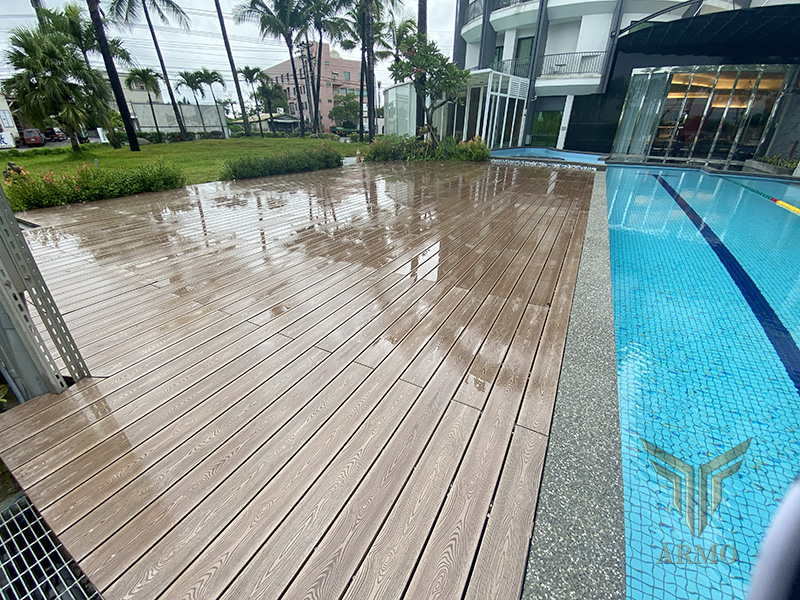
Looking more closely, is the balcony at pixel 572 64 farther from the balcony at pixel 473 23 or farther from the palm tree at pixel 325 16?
the palm tree at pixel 325 16

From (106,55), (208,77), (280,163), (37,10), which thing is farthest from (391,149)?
(208,77)

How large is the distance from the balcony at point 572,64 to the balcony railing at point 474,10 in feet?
12.0

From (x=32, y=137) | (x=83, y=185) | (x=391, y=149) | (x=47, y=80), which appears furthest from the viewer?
(x=32, y=137)

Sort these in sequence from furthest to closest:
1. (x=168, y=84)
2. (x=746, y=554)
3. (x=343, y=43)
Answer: (x=343, y=43), (x=168, y=84), (x=746, y=554)

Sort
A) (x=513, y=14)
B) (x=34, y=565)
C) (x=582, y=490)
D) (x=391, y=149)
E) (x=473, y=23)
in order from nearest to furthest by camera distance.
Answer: (x=34, y=565)
(x=582, y=490)
(x=391, y=149)
(x=513, y=14)
(x=473, y=23)

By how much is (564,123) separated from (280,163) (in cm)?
1162

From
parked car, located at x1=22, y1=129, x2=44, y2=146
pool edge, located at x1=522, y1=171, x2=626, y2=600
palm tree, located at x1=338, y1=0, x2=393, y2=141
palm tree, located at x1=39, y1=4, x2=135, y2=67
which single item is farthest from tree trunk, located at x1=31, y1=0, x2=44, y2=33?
pool edge, located at x1=522, y1=171, x2=626, y2=600

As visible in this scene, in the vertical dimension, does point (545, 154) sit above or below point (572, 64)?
below

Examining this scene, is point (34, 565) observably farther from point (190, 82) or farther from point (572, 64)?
point (190, 82)

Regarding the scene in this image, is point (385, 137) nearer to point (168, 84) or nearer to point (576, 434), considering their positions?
point (576, 434)

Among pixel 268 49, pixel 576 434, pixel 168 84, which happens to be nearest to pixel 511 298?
pixel 576 434

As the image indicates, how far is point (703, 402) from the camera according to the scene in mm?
2029

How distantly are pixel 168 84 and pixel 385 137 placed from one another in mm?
15222

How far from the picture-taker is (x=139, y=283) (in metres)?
3.02
